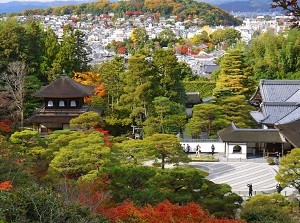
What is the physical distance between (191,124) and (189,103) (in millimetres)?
8514

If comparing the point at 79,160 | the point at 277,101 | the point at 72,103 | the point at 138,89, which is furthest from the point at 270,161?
the point at 72,103

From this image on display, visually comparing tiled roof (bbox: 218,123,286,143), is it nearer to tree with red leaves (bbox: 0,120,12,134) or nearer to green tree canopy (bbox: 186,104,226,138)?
green tree canopy (bbox: 186,104,226,138)

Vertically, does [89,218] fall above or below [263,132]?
above

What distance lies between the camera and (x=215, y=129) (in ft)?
84.6

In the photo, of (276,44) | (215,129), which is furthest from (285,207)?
(276,44)

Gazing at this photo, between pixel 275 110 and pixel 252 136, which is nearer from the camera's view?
pixel 252 136

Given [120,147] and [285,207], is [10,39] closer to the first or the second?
[120,147]

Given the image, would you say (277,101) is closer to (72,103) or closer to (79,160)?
(72,103)

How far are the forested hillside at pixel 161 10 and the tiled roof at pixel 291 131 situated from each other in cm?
10536

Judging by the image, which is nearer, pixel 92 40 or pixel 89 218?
pixel 89 218

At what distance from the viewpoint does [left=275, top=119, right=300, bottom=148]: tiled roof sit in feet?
71.0

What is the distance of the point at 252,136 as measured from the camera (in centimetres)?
2355

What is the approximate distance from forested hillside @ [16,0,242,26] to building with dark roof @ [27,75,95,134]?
339 feet

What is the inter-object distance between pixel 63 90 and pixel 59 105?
847mm
